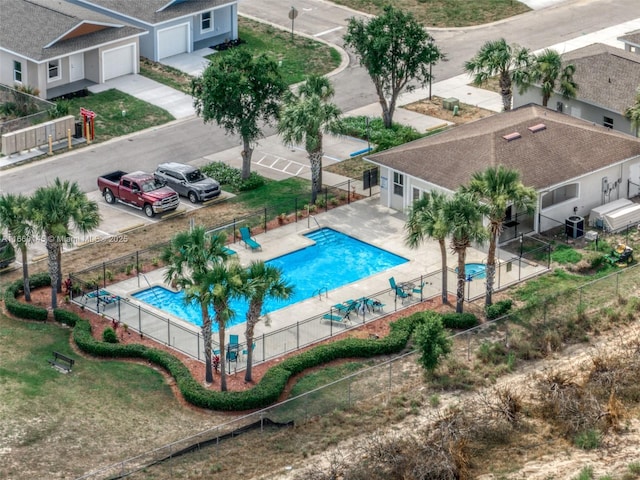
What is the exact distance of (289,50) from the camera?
90.1 m

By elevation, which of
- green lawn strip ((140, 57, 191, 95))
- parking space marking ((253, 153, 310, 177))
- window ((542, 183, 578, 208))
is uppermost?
green lawn strip ((140, 57, 191, 95))

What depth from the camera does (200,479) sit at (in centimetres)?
4756

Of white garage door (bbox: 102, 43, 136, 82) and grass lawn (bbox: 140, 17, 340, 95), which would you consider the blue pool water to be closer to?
grass lawn (bbox: 140, 17, 340, 95)

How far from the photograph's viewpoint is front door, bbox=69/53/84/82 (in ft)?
272

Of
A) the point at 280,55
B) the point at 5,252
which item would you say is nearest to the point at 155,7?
the point at 280,55

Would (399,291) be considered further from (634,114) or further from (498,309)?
(634,114)

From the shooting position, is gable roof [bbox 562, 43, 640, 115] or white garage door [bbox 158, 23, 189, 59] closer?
gable roof [bbox 562, 43, 640, 115]

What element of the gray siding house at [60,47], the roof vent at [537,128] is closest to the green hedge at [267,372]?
the roof vent at [537,128]

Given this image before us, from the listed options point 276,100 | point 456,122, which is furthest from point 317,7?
point 276,100

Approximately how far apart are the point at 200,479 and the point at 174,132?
33.7 meters

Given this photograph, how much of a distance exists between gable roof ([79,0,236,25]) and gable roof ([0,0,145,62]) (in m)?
2.50

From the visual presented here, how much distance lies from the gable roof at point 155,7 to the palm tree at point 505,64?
20.2 metres

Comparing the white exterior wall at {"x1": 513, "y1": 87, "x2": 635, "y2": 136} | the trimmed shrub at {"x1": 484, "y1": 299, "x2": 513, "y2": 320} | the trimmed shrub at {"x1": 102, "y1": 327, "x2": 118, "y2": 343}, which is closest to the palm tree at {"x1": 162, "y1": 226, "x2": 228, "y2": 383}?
the trimmed shrub at {"x1": 102, "y1": 327, "x2": 118, "y2": 343}

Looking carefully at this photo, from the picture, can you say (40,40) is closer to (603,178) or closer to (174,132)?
(174,132)
